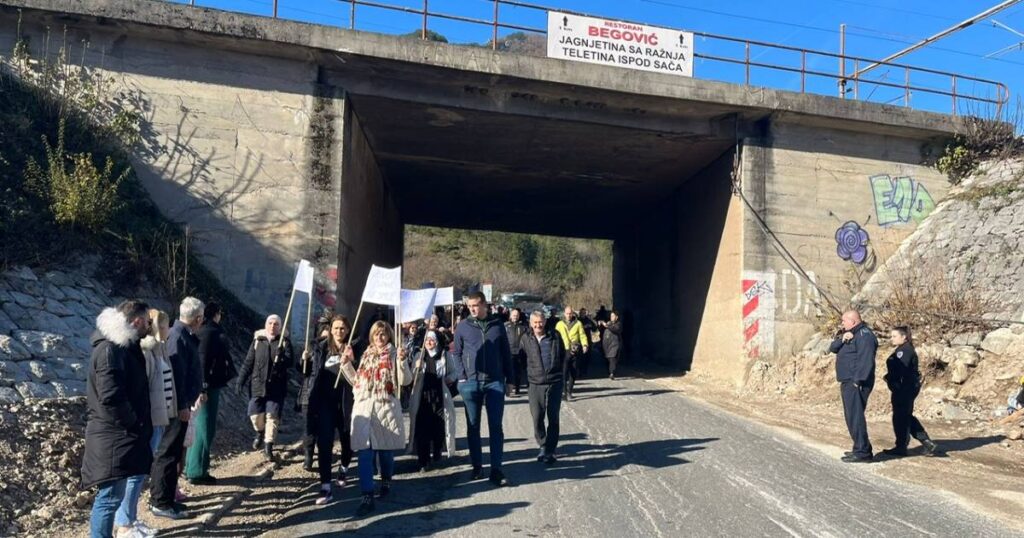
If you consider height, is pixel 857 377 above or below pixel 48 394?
above

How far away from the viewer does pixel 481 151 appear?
17.2 m

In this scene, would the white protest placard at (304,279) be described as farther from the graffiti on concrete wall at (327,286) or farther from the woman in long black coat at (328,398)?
the graffiti on concrete wall at (327,286)

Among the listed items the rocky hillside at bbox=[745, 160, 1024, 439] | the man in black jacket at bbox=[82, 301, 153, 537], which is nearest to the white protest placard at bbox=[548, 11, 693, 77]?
the rocky hillside at bbox=[745, 160, 1024, 439]

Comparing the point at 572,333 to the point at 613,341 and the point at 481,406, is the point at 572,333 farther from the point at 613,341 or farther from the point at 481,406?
the point at 481,406

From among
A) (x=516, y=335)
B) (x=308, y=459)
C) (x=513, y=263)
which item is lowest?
(x=308, y=459)

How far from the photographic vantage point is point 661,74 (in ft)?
46.9

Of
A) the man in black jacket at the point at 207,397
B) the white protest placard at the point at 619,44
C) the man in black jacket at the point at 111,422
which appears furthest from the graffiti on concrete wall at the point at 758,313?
the man in black jacket at the point at 111,422

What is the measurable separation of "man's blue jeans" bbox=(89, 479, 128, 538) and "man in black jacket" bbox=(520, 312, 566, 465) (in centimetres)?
434

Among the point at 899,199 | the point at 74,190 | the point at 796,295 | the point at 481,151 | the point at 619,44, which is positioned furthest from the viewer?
the point at 481,151

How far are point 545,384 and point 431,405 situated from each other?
1.32 m

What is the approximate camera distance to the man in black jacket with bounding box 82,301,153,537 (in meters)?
4.71

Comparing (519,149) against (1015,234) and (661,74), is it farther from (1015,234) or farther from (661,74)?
(1015,234)

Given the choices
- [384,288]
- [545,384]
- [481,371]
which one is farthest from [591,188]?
[481,371]

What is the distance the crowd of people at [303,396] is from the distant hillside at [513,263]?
4179cm
